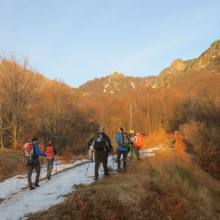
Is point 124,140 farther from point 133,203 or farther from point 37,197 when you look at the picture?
point 133,203

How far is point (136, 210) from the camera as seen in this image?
10312mm

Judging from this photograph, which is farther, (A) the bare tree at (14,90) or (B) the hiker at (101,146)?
(A) the bare tree at (14,90)

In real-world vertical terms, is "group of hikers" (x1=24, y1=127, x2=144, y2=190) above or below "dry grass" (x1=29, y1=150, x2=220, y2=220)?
above

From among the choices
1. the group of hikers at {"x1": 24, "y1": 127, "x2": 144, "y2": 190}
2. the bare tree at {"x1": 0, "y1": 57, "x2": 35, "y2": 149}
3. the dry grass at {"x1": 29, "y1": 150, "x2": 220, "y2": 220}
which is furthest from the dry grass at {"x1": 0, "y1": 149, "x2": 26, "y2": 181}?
the bare tree at {"x1": 0, "y1": 57, "x2": 35, "y2": 149}

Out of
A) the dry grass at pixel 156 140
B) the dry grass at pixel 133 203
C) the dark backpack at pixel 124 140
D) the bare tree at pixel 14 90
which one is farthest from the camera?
the dry grass at pixel 156 140

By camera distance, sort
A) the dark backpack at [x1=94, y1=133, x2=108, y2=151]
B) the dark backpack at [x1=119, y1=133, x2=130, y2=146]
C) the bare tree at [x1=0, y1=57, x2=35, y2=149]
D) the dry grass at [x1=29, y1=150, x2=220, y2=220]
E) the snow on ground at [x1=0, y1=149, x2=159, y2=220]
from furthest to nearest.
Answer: the bare tree at [x1=0, y1=57, x2=35, y2=149] < the dark backpack at [x1=119, y1=133, x2=130, y2=146] < the dark backpack at [x1=94, y1=133, x2=108, y2=151] < the snow on ground at [x1=0, y1=149, x2=159, y2=220] < the dry grass at [x1=29, y1=150, x2=220, y2=220]

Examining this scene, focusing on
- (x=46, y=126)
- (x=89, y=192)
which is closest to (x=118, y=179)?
(x=89, y=192)

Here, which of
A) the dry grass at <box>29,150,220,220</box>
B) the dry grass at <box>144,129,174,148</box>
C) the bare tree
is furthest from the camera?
the dry grass at <box>144,129,174,148</box>

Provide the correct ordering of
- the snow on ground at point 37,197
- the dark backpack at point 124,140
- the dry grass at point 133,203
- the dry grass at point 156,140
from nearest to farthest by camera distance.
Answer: the dry grass at point 133,203, the snow on ground at point 37,197, the dark backpack at point 124,140, the dry grass at point 156,140

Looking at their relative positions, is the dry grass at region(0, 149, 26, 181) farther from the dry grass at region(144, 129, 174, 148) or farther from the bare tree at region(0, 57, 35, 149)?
the dry grass at region(144, 129, 174, 148)

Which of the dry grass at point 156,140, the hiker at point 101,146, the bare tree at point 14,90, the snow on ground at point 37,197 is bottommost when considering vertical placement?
the snow on ground at point 37,197

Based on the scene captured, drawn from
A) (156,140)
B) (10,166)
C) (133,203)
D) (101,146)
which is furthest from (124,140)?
(156,140)

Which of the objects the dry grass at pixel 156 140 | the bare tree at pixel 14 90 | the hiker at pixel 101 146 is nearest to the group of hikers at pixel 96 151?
the hiker at pixel 101 146

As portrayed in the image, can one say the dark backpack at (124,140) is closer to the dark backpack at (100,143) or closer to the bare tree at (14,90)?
the dark backpack at (100,143)
